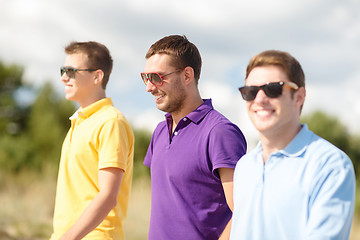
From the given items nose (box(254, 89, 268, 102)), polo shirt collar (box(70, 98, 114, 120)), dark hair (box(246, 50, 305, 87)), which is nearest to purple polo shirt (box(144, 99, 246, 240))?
nose (box(254, 89, 268, 102))

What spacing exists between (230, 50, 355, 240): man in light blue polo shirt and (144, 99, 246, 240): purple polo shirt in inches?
15.7

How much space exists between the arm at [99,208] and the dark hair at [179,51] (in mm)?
838

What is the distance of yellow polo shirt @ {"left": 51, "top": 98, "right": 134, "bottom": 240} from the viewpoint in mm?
3283

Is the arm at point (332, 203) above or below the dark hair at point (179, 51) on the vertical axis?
below

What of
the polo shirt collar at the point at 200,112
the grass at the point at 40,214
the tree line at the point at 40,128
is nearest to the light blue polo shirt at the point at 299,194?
the polo shirt collar at the point at 200,112

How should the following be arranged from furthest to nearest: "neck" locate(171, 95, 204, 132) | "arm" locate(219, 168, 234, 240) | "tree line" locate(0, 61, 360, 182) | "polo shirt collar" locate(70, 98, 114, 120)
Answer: "tree line" locate(0, 61, 360, 182) → "polo shirt collar" locate(70, 98, 114, 120) → "neck" locate(171, 95, 204, 132) → "arm" locate(219, 168, 234, 240)

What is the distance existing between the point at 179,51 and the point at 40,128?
18.2 metres

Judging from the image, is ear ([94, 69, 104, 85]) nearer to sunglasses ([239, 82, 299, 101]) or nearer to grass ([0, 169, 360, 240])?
sunglasses ([239, 82, 299, 101])

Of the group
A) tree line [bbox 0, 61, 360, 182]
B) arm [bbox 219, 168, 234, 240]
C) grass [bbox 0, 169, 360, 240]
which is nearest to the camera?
arm [bbox 219, 168, 234, 240]

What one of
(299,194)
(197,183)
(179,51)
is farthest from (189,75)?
(299,194)

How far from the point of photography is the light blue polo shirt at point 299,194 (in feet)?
6.64

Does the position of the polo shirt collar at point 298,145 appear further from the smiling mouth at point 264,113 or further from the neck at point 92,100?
the neck at point 92,100

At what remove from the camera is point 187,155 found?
2928mm

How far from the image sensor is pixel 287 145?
7.40ft
